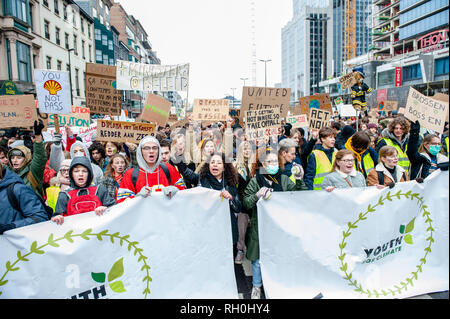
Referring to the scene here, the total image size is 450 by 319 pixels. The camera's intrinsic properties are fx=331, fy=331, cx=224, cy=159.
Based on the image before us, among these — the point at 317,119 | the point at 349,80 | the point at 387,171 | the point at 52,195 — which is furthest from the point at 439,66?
the point at 52,195

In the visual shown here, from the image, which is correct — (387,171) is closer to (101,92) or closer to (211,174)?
(211,174)

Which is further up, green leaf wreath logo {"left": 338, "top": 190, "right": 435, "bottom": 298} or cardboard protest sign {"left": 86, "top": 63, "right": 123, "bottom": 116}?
cardboard protest sign {"left": 86, "top": 63, "right": 123, "bottom": 116}

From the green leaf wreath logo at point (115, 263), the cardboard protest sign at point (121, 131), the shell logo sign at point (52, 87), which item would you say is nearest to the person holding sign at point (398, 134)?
the cardboard protest sign at point (121, 131)

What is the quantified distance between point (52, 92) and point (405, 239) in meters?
5.70

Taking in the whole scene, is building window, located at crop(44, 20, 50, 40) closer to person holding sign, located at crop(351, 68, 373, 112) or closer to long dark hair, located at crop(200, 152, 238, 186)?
person holding sign, located at crop(351, 68, 373, 112)

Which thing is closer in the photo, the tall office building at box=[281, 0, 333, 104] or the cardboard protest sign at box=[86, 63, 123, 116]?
the cardboard protest sign at box=[86, 63, 123, 116]

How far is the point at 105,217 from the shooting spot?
118 inches

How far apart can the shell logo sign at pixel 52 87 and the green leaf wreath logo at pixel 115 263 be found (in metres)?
3.68

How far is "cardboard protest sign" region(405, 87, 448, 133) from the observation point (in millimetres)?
A: 4492

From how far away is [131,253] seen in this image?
304 cm

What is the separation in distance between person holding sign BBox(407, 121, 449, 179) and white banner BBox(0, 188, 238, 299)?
3.07 meters

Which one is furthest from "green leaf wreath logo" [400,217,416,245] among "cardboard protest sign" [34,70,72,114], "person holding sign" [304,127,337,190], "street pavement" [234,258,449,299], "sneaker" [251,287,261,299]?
"cardboard protest sign" [34,70,72,114]

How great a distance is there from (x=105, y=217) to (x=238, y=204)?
141 cm
